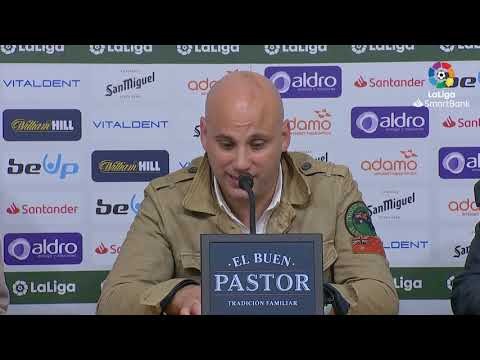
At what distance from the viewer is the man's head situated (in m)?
2.15

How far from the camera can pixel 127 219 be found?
3.36 metres

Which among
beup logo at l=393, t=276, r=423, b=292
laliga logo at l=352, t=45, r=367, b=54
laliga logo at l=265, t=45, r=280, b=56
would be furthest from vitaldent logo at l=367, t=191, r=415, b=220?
laliga logo at l=265, t=45, r=280, b=56

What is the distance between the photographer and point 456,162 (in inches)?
132

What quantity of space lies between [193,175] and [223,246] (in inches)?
31.9

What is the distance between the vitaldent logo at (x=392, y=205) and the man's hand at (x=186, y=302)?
169 cm

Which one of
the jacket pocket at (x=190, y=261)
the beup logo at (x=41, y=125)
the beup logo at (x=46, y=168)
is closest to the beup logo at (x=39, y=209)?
the beup logo at (x=46, y=168)

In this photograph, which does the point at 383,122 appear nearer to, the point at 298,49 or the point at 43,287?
the point at 298,49

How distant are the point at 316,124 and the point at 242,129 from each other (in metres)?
1.24

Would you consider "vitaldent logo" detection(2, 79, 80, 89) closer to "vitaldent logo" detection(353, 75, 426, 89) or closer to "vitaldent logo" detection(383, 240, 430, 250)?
"vitaldent logo" detection(353, 75, 426, 89)

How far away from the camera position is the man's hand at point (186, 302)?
1.70 m

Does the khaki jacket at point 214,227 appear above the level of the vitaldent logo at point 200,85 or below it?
below

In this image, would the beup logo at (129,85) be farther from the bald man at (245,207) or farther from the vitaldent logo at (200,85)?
the bald man at (245,207)
